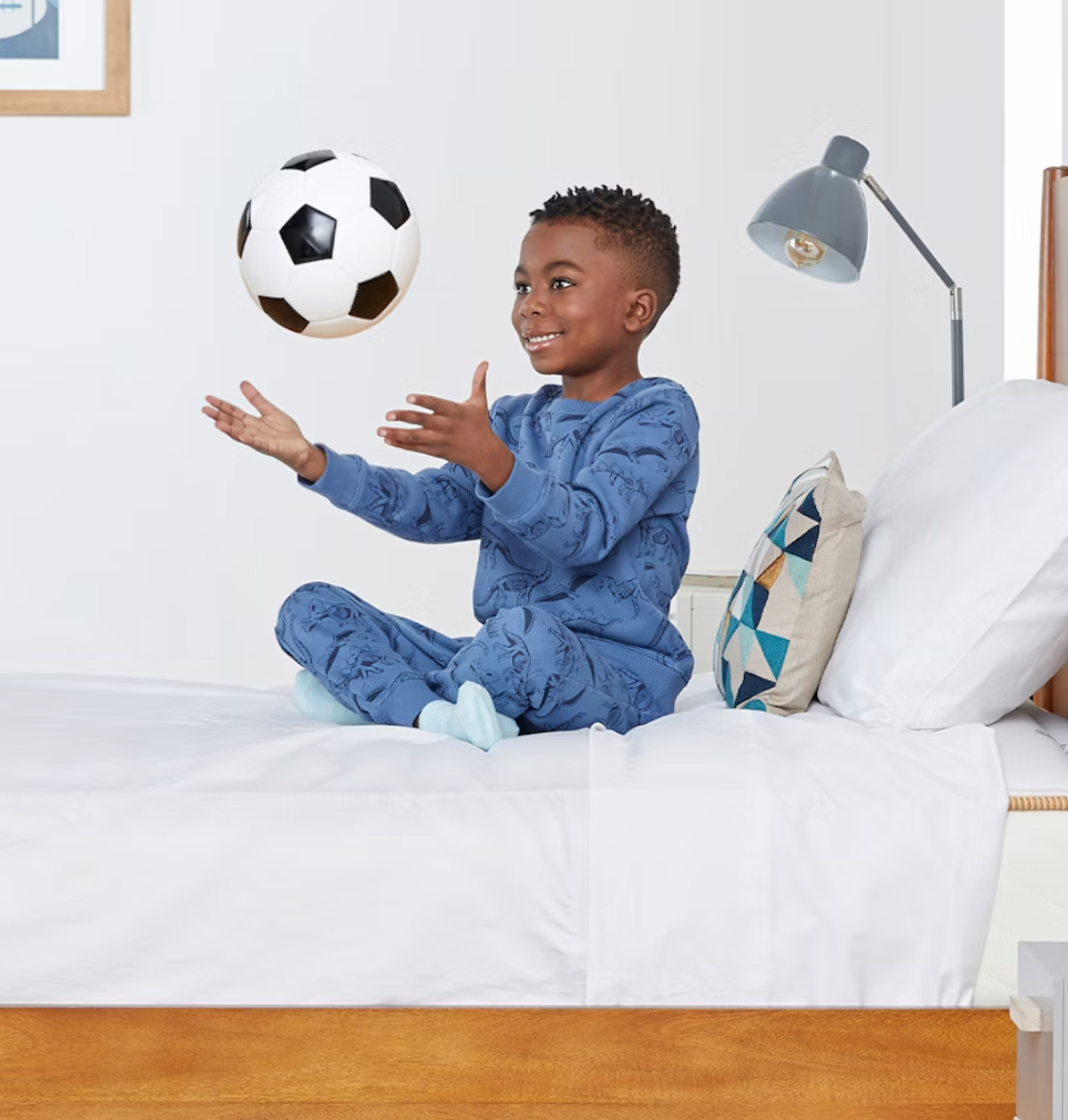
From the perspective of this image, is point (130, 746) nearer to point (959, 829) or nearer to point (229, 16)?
point (959, 829)

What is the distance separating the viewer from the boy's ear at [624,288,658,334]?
1.64 meters

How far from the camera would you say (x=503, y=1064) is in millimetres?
1002

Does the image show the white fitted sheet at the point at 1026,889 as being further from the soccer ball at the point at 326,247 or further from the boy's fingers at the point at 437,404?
the soccer ball at the point at 326,247

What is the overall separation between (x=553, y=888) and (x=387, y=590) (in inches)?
81.4

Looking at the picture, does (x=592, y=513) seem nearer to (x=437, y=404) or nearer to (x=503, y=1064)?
(x=437, y=404)

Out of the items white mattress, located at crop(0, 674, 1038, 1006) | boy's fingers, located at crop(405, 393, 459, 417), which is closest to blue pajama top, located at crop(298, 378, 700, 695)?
boy's fingers, located at crop(405, 393, 459, 417)

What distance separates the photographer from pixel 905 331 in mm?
2910

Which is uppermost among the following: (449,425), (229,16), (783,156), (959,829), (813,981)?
(229,16)

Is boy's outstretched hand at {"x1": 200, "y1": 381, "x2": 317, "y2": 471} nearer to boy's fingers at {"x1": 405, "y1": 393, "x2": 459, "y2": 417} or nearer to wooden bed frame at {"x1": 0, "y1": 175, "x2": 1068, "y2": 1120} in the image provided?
boy's fingers at {"x1": 405, "y1": 393, "x2": 459, "y2": 417}

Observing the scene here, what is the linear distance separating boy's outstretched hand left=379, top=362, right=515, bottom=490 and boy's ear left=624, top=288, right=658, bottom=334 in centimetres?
40

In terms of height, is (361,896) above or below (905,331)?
below

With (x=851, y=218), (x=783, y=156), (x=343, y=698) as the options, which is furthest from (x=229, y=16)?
(x=343, y=698)

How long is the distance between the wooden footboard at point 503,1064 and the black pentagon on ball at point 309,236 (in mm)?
756

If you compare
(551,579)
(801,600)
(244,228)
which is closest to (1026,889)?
(801,600)
